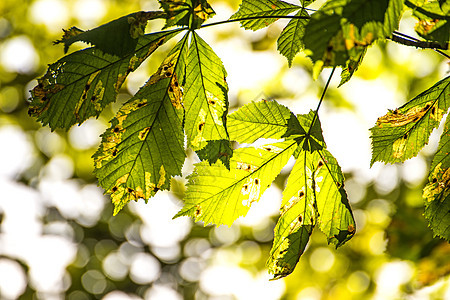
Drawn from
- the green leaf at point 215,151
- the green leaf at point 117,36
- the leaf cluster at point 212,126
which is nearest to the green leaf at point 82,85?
the leaf cluster at point 212,126

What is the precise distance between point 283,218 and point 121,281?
7.21 metres

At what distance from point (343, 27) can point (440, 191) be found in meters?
0.62

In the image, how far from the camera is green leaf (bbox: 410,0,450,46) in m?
0.67

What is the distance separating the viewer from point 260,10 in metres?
1.01

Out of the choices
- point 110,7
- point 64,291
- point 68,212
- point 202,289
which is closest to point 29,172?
point 68,212

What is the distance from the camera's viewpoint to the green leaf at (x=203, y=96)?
0.91m

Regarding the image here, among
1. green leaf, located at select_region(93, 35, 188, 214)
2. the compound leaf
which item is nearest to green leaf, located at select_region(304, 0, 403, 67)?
the compound leaf

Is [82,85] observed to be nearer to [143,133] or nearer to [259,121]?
[143,133]

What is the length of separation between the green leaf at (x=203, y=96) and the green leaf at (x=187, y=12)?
0.06m

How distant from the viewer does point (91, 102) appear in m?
0.93

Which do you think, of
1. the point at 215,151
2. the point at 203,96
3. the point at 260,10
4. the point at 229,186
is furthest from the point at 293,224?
the point at 260,10

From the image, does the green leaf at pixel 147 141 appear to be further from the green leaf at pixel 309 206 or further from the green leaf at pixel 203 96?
the green leaf at pixel 309 206

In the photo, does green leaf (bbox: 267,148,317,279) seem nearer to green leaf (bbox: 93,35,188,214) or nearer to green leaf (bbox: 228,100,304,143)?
green leaf (bbox: 228,100,304,143)

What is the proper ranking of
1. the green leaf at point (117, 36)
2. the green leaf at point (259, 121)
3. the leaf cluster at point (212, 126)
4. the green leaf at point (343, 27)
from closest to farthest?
the green leaf at point (343, 27)
the green leaf at point (117, 36)
the leaf cluster at point (212, 126)
the green leaf at point (259, 121)
